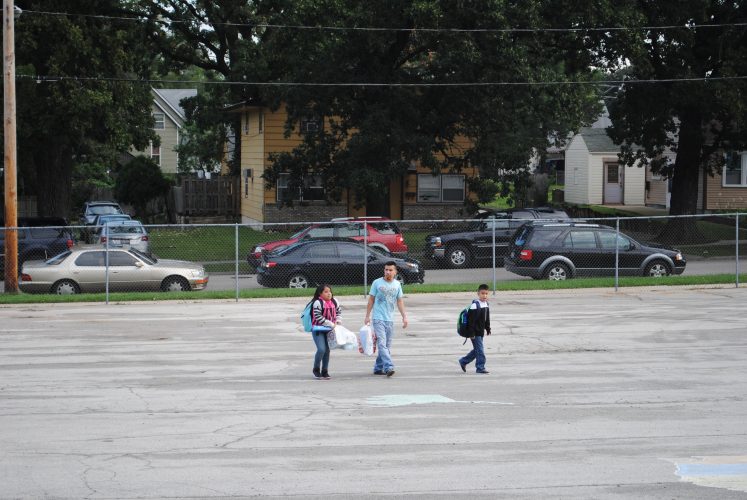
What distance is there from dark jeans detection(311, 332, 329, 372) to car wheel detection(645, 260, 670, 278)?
50.4 feet

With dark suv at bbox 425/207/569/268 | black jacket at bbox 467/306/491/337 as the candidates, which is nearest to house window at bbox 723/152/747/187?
dark suv at bbox 425/207/569/268

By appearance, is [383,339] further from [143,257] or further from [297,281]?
[143,257]

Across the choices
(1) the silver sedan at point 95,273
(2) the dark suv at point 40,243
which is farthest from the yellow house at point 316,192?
(1) the silver sedan at point 95,273

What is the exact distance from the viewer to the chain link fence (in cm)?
2553

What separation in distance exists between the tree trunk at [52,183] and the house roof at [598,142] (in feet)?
103

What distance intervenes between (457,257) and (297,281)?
803cm

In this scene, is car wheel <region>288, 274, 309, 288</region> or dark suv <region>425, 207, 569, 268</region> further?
dark suv <region>425, 207, 569, 268</region>

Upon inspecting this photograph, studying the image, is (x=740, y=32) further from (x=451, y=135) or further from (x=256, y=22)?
(x=256, y=22)

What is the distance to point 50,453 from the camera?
34.6ft

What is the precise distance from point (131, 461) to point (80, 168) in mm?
59527

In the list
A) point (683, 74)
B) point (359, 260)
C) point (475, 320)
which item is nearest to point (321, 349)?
point (475, 320)

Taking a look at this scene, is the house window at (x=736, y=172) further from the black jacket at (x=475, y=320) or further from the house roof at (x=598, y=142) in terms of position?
the black jacket at (x=475, y=320)

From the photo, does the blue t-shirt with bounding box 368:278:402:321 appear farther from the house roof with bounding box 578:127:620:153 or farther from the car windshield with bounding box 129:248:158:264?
the house roof with bounding box 578:127:620:153

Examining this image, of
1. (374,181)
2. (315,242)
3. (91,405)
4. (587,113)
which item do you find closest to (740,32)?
(374,181)
